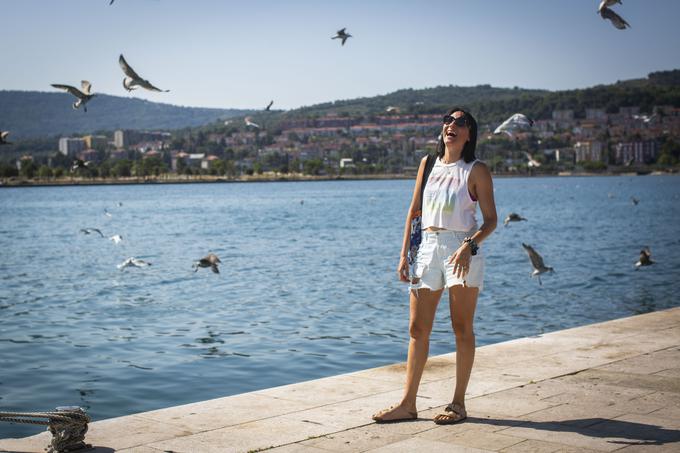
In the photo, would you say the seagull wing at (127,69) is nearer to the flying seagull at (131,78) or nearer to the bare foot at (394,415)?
the flying seagull at (131,78)

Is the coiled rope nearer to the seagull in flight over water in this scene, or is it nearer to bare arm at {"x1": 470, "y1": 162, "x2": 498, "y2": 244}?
bare arm at {"x1": 470, "y1": 162, "x2": 498, "y2": 244}

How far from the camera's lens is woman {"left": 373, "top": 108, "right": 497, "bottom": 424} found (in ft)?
17.7

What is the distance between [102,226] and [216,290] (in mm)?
40498

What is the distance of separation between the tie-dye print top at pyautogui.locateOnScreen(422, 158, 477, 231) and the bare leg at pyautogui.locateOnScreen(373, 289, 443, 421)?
17.0 inches

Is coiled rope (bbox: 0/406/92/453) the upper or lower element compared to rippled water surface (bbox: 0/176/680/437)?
upper

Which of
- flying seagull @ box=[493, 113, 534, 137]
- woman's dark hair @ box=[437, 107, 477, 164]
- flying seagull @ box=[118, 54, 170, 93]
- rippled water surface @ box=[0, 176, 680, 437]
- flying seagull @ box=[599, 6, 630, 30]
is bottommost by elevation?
rippled water surface @ box=[0, 176, 680, 437]

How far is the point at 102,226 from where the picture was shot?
59.5 m

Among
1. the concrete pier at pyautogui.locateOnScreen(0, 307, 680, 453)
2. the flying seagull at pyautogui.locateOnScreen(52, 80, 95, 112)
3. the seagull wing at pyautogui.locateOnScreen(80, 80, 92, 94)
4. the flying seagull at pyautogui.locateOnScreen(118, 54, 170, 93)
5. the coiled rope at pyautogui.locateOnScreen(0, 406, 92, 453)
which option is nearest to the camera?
the coiled rope at pyautogui.locateOnScreen(0, 406, 92, 453)

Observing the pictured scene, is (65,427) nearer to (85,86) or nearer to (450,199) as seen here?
(450,199)

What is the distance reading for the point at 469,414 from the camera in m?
5.64

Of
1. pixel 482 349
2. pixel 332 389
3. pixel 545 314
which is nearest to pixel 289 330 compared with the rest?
→ pixel 545 314

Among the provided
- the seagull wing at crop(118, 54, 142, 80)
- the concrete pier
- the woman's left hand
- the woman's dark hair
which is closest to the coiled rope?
the concrete pier

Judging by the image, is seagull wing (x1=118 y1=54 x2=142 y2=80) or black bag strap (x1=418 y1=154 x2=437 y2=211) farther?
seagull wing (x1=118 y1=54 x2=142 y2=80)

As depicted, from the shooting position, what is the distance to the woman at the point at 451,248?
5.40 m
